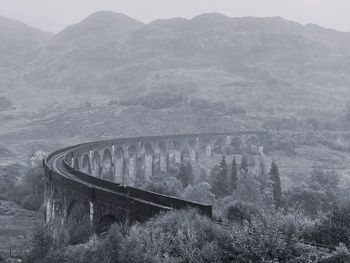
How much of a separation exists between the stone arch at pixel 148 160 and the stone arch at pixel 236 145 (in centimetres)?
3266

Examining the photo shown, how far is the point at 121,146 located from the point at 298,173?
3745 centimetres

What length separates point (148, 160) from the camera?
8094 cm

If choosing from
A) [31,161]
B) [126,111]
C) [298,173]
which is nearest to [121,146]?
[31,161]

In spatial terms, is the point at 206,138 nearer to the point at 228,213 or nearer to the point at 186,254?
the point at 228,213

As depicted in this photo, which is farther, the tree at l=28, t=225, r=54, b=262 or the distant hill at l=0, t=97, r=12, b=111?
the distant hill at l=0, t=97, r=12, b=111

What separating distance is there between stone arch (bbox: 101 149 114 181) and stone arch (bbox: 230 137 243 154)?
4876 cm

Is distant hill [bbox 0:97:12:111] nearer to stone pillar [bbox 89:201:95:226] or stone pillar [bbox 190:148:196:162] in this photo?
stone pillar [bbox 190:148:196:162]

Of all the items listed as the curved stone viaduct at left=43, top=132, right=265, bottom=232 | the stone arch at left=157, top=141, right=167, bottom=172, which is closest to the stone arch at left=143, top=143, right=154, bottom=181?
the curved stone viaduct at left=43, top=132, right=265, bottom=232

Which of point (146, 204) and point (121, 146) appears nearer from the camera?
point (146, 204)

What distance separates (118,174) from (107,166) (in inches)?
444

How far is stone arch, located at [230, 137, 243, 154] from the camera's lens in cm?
10619

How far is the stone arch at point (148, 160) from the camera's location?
74375 millimetres

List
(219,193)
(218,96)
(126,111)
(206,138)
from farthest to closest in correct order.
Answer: (218,96), (126,111), (206,138), (219,193)

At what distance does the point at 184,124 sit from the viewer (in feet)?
411
